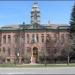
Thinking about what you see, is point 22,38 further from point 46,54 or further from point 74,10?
point 74,10

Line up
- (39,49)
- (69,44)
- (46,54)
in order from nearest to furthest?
(69,44) → (46,54) → (39,49)

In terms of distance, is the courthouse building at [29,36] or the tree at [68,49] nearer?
the tree at [68,49]

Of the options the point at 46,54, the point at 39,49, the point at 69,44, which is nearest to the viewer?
the point at 69,44

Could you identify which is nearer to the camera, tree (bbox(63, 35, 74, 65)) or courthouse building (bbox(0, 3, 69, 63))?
tree (bbox(63, 35, 74, 65))

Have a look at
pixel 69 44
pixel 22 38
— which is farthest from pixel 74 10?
pixel 22 38

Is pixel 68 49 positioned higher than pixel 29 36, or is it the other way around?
pixel 29 36

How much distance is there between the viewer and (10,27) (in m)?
108

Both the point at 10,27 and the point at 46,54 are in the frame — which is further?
the point at 10,27

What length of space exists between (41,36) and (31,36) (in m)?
3.02

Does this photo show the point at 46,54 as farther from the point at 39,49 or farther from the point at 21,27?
the point at 21,27

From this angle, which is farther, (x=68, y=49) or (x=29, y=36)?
(x=29, y=36)

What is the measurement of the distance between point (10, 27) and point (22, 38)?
5083 millimetres

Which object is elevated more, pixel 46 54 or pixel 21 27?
pixel 21 27

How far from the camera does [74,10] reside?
97000 mm
